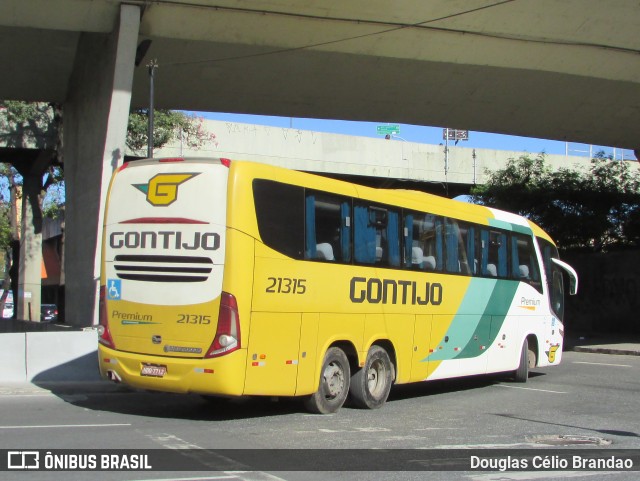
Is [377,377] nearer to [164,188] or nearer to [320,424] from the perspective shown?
[320,424]

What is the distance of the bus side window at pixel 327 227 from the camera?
1134 cm

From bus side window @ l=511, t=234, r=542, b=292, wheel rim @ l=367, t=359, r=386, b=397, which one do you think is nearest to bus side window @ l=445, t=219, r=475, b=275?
bus side window @ l=511, t=234, r=542, b=292

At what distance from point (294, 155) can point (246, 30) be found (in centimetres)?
1714

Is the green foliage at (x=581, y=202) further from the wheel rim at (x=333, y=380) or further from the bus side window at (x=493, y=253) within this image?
the wheel rim at (x=333, y=380)

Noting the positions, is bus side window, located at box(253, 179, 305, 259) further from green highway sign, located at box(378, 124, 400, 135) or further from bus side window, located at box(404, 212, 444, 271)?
green highway sign, located at box(378, 124, 400, 135)

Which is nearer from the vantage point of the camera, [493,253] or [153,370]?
[153,370]

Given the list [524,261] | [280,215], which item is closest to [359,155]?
[524,261]

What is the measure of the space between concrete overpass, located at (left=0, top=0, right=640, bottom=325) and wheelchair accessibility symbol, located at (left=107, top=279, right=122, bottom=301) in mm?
7566

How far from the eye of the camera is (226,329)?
1015 cm

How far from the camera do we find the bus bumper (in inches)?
398

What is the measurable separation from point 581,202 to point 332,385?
23.3m

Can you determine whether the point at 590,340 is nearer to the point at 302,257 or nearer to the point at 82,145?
the point at 82,145

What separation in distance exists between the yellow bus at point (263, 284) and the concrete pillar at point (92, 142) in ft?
23.8

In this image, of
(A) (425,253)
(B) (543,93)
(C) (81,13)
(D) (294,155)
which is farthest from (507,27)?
(D) (294,155)
